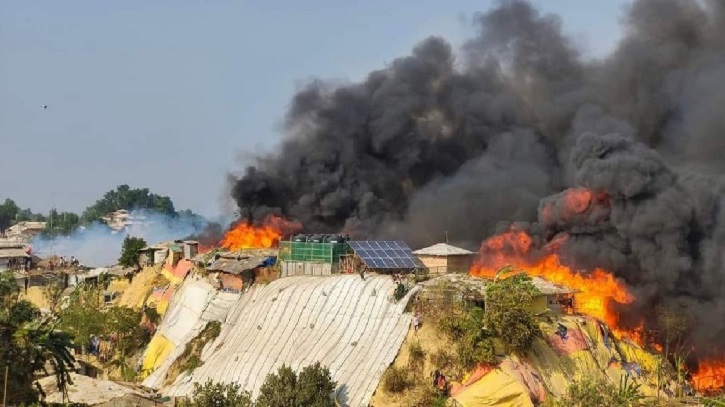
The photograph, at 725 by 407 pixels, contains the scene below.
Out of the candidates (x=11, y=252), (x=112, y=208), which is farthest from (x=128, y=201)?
(x=11, y=252)

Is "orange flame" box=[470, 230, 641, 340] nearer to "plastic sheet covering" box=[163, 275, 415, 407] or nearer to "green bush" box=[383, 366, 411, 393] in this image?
"plastic sheet covering" box=[163, 275, 415, 407]

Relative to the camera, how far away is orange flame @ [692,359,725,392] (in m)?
44.0

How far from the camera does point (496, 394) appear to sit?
2953 cm

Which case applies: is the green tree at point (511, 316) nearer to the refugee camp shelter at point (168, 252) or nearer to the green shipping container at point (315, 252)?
the green shipping container at point (315, 252)

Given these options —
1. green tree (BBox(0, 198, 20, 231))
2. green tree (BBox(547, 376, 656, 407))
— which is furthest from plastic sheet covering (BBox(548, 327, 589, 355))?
green tree (BBox(0, 198, 20, 231))

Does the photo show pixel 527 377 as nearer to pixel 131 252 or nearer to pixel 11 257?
pixel 131 252

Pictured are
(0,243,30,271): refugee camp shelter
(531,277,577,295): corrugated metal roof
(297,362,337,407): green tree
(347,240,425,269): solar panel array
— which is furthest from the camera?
(0,243,30,271): refugee camp shelter

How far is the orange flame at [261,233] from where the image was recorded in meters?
67.4

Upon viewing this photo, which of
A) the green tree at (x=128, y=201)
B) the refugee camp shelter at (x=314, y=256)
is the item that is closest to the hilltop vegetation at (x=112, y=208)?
the green tree at (x=128, y=201)

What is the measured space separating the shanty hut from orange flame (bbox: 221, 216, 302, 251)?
25584 mm

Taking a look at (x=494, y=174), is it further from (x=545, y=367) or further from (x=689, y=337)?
(x=545, y=367)

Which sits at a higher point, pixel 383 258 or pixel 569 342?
pixel 383 258

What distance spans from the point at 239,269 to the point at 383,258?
9.06m

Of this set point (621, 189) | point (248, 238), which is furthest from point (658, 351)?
point (248, 238)
